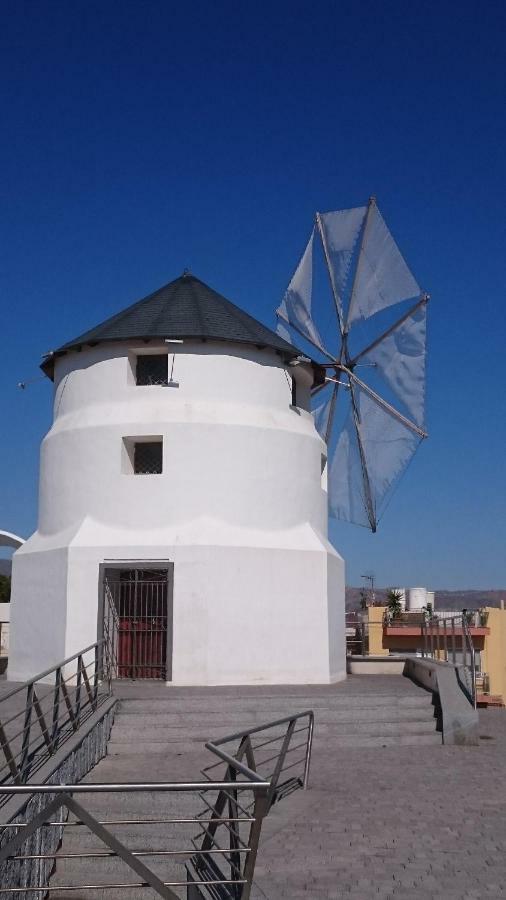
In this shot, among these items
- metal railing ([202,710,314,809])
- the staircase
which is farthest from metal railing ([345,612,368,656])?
metal railing ([202,710,314,809])

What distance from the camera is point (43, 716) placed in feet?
35.2

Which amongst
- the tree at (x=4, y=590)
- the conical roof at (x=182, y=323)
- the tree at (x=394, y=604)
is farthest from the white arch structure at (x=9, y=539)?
the tree at (x=4, y=590)

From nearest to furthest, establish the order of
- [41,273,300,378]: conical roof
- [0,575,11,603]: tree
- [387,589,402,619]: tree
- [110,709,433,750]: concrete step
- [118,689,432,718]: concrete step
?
1. [110,709,433,750]: concrete step
2. [118,689,432,718]: concrete step
3. [41,273,300,378]: conical roof
4. [387,589,402,619]: tree
5. [0,575,11,603]: tree

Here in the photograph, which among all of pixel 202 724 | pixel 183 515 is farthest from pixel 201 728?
pixel 183 515

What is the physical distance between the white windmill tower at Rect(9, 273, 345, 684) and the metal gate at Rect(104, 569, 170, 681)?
0.13ft

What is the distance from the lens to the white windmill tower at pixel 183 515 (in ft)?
56.4

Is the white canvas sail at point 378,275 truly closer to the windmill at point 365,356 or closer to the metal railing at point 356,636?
the windmill at point 365,356

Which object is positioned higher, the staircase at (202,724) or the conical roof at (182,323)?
the conical roof at (182,323)

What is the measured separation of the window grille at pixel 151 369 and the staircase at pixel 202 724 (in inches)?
250

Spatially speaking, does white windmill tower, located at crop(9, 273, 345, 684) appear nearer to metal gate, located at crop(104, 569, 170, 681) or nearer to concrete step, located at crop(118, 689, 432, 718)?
metal gate, located at crop(104, 569, 170, 681)

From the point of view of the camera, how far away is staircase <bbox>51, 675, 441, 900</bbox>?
10344 mm

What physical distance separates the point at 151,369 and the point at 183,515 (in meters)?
3.54

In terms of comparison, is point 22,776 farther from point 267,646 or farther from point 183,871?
point 267,646

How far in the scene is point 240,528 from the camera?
18.0 metres
